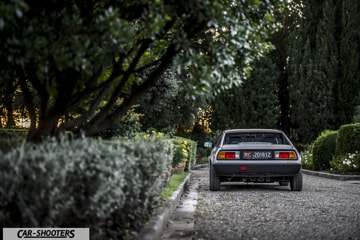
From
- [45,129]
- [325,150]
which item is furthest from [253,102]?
[45,129]

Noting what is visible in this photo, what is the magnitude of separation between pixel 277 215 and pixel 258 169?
148 inches

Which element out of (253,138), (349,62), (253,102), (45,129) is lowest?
(45,129)

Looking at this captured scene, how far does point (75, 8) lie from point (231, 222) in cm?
351

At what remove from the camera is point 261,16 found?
679cm

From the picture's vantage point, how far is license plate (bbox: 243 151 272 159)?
38.4 ft

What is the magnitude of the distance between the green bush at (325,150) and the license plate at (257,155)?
10028mm

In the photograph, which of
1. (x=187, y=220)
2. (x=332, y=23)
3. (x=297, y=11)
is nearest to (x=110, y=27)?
(x=187, y=220)

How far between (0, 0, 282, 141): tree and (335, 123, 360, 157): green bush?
12569 millimetres

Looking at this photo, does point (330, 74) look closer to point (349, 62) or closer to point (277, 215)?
point (349, 62)

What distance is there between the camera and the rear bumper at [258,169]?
1155cm

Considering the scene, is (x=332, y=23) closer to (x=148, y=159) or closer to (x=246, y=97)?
(x=246, y=97)

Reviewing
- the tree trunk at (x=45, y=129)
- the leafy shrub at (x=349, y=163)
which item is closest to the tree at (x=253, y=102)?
the leafy shrub at (x=349, y=163)

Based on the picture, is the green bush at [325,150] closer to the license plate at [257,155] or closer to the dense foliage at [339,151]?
the dense foliage at [339,151]

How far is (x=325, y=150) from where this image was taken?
21.1 m
